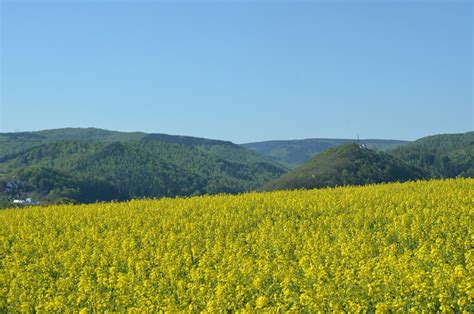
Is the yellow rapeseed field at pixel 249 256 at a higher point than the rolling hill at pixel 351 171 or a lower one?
lower

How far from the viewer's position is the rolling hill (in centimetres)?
11906

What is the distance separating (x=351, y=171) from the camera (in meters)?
124

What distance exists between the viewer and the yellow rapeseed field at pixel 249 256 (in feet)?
42.7

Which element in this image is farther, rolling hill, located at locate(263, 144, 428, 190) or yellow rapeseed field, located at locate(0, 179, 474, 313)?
rolling hill, located at locate(263, 144, 428, 190)

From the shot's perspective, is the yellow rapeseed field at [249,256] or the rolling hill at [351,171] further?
the rolling hill at [351,171]

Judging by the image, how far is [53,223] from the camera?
32125mm

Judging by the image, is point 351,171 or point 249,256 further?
point 351,171

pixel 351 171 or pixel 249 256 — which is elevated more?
pixel 351 171

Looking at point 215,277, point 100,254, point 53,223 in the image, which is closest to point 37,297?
point 215,277

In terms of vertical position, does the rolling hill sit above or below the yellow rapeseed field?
above

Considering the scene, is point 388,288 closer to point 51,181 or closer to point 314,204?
point 314,204

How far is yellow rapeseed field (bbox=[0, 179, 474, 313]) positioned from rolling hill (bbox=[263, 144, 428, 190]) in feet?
267

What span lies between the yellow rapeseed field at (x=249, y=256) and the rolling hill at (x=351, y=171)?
8144 centimetres

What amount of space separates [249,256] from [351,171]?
349ft
